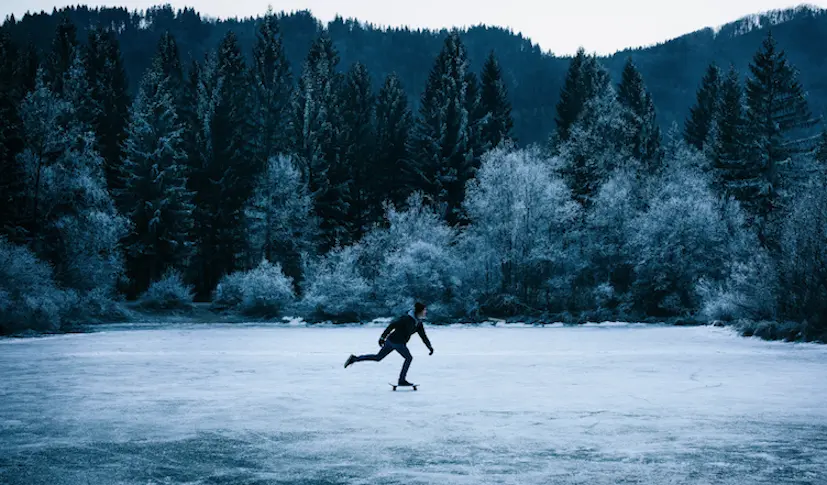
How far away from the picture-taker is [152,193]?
183 ft

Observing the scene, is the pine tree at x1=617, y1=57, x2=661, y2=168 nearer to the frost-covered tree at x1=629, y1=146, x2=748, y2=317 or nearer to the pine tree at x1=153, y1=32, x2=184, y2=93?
the frost-covered tree at x1=629, y1=146, x2=748, y2=317

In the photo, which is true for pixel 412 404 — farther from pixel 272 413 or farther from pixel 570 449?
pixel 570 449

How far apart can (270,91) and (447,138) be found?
16014 mm

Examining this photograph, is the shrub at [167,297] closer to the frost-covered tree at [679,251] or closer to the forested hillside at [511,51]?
the frost-covered tree at [679,251]

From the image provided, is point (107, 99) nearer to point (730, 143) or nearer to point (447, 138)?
point (447, 138)

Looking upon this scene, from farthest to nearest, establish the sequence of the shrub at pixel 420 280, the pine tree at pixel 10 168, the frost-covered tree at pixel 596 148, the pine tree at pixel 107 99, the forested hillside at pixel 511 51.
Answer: the forested hillside at pixel 511 51 < the pine tree at pixel 107 99 < the frost-covered tree at pixel 596 148 < the shrub at pixel 420 280 < the pine tree at pixel 10 168

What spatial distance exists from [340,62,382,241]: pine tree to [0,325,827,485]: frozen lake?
44672 mm

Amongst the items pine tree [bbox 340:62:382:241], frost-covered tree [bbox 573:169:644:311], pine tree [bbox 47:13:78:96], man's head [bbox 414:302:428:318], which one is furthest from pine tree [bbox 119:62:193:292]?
man's head [bbox 414:302:428:318]

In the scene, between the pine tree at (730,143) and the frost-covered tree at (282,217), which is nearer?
the frost-covered tree at (282,217)

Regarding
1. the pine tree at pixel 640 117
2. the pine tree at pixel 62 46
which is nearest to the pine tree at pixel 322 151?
the pine tree at pixel 62 46

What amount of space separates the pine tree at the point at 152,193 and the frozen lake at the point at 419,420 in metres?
35.0

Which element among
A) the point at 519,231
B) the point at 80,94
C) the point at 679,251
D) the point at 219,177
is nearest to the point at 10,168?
the point at 80,94

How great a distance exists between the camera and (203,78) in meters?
65.1

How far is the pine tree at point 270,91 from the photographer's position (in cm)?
6475
